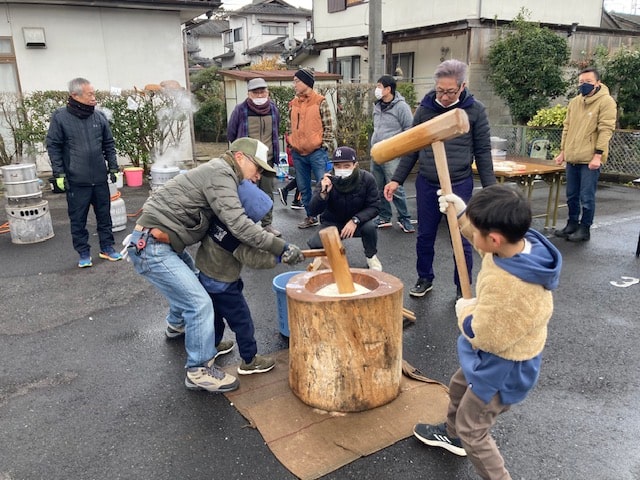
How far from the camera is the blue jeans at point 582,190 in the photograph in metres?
6.33

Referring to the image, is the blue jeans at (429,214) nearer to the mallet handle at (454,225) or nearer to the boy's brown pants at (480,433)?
the mallet handle at (454,225)

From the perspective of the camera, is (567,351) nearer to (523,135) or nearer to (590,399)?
(590,399)

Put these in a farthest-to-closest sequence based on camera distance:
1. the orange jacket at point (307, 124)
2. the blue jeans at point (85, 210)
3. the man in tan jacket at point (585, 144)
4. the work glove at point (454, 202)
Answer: the orange jacket at point (307, 124) → the man in tan jacket at point (585, 144) → the blue jeans at point (85, 210) → the work glove at point (454, 202)

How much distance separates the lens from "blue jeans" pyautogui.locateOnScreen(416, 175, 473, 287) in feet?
14.2

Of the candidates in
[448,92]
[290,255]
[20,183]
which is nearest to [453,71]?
[448,92]

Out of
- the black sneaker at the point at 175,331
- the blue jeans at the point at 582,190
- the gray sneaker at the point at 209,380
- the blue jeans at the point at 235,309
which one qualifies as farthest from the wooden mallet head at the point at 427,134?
the blue jeans at the point at 582,190

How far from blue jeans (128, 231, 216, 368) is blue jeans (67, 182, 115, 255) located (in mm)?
2801

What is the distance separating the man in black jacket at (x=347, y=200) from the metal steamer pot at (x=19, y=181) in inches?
152

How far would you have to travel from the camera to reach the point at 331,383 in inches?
117

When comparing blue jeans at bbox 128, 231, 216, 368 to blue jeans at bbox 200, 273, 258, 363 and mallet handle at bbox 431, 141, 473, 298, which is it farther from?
mallet handle at bbox 431, 141, 473, 298

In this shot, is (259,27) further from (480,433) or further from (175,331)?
(480,433)

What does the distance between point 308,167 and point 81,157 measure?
286 cm

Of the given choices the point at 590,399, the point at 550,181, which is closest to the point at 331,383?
the point at 590,399

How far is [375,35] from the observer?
1159 cm
